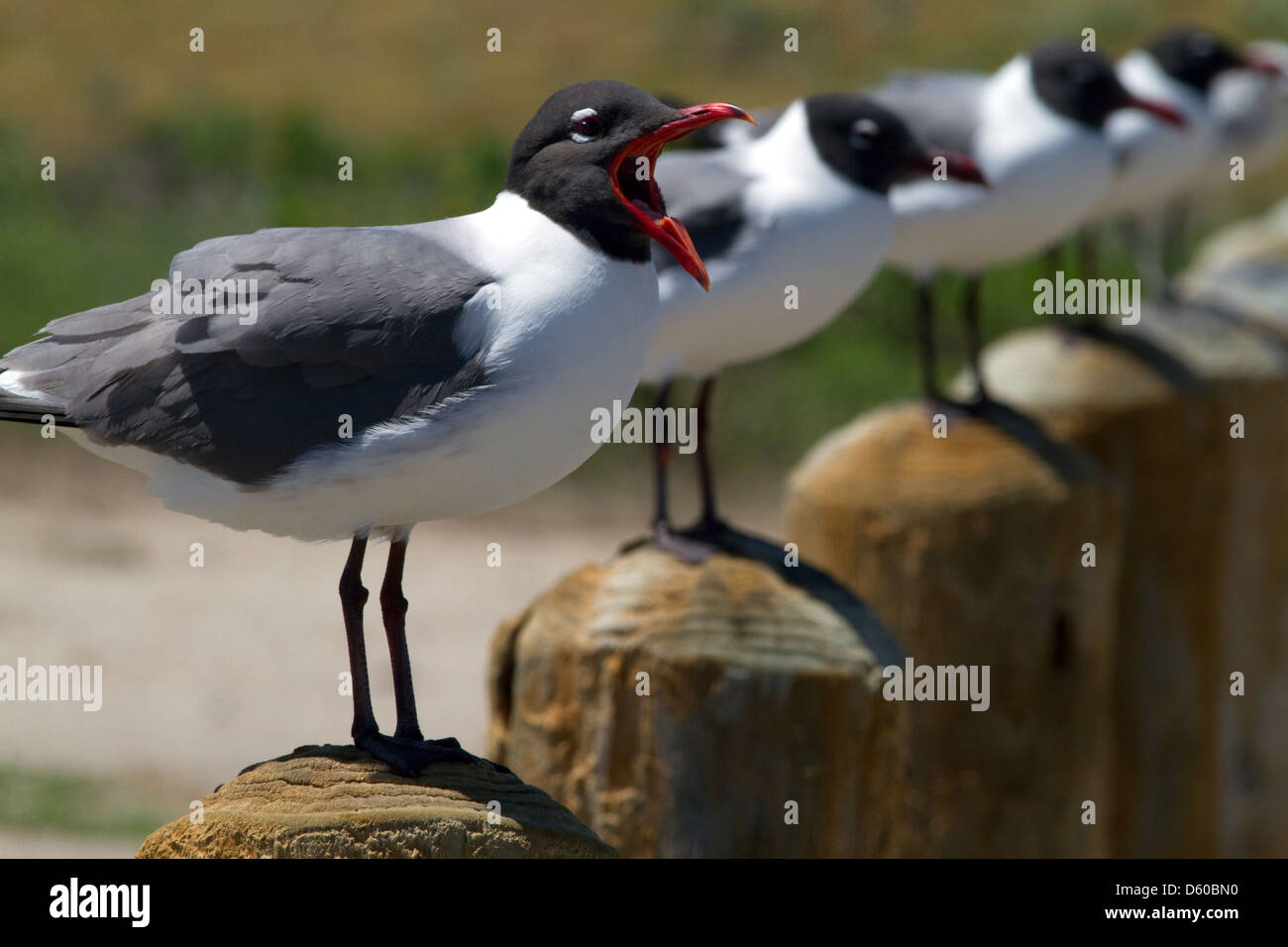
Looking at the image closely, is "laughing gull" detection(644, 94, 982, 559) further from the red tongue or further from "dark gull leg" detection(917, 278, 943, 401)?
the red tongue

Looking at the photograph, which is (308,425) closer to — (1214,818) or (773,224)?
(773,224)

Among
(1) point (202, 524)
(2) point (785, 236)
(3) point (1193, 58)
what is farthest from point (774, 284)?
(1) point (202, 524)

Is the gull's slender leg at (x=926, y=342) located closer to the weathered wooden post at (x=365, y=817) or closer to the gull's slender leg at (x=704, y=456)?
the gull's slender leg at (x=704, y=456)

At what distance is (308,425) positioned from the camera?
253 cm

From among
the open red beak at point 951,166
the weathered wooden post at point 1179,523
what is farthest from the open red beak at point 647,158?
the weathered wooden post at point 1179,523

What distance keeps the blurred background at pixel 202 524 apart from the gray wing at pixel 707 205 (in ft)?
12.7

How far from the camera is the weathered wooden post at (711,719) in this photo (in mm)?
3289

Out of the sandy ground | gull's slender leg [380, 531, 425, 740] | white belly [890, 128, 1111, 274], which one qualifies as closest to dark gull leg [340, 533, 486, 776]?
gull's slender leg [380, 531, 425, 740]

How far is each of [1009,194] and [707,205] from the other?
1.38 metres

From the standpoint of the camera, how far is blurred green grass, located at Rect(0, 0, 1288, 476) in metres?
11.7

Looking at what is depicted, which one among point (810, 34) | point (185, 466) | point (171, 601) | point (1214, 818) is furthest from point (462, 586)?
point (810, 34)

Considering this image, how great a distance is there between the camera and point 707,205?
4.34 metres

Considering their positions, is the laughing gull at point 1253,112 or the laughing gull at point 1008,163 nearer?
the laughing gull at point 1008,163
